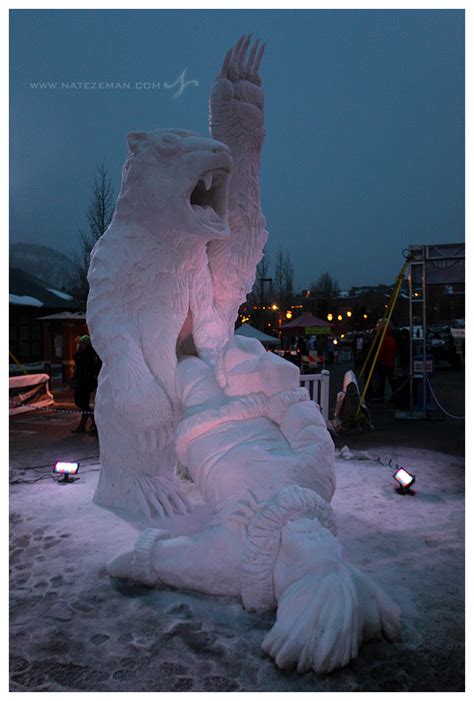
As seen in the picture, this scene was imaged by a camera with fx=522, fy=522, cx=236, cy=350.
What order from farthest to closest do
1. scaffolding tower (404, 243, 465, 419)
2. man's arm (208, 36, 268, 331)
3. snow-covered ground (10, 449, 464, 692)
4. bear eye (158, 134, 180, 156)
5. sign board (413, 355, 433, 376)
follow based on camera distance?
sign board (413, 355, 433, 376)
scaffolding tower (404, 243, 465, 419)
man's arm (208, 36, 268, 331)
bear eye (158, 134, 180, 156)
snow-covered ground (10, 449, 464, 692)

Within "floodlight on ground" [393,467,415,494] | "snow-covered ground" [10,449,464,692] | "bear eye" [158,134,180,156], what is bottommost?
"snow-covered ground" [10,449,464,692]

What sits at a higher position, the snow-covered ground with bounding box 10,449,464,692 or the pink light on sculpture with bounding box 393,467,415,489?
the pink light on sculpture with bounding box 393,467,415,489

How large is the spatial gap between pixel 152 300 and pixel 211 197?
769 millimetres

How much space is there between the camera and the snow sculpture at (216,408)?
6.50ft

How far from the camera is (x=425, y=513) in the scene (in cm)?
354

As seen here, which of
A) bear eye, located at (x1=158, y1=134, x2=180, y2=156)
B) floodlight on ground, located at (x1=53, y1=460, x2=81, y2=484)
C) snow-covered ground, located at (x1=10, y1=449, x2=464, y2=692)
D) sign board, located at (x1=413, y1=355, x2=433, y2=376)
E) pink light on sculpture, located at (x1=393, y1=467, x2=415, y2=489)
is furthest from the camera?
sign board, located at (x1=413, y1=355, x2=433, y2=376)

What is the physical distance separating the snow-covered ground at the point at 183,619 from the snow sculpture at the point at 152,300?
36 centimetres

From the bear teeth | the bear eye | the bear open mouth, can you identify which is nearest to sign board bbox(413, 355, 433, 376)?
the bear open mouth

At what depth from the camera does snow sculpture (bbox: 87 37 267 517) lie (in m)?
3.21

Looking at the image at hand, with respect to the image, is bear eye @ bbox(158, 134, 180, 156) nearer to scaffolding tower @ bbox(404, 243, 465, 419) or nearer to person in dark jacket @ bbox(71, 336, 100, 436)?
person in dark jacket @ bbox(71, 336, 100, 436)

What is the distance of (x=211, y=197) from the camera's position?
338 centimetres

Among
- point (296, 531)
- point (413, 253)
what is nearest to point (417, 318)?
point (413, 253)
